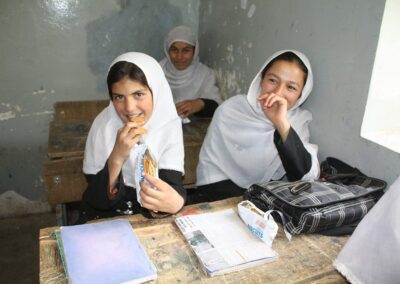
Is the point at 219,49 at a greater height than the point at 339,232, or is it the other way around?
the point at 219,49

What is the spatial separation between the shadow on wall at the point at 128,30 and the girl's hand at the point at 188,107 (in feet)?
2.43

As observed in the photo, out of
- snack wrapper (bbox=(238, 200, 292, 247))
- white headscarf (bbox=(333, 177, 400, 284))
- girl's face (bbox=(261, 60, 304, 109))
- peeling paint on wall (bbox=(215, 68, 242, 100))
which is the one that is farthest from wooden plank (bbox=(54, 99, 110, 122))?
white headscarf (bbox=(333, 177, 400, 284))

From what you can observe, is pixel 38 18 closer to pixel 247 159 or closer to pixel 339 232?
pixel 247 159

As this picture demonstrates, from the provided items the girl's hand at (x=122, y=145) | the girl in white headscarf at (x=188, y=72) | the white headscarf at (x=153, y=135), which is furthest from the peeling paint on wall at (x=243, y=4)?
the girl's hand at (x=122, y=145)

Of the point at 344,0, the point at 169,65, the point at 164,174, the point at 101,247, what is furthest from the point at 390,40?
the point at 169,65

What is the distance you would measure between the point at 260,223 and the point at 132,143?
1.64ft

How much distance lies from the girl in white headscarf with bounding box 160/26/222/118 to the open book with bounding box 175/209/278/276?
142 centimetres

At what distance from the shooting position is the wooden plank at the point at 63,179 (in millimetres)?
1659

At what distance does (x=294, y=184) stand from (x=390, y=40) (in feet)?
1.95

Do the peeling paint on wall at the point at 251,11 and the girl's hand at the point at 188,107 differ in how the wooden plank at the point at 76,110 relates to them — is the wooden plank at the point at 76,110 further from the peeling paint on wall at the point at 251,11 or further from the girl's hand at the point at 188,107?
the peeling paint on wall at the point at 251,11

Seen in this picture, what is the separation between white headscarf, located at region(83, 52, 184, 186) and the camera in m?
1.33

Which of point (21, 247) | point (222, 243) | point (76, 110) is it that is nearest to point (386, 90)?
point (222, 243)

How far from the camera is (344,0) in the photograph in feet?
4.15

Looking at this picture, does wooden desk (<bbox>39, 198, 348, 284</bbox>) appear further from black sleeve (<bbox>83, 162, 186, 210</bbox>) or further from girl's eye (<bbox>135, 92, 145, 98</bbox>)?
girl's eye (<bbox>135, 92, 145, 98</bbox>)
